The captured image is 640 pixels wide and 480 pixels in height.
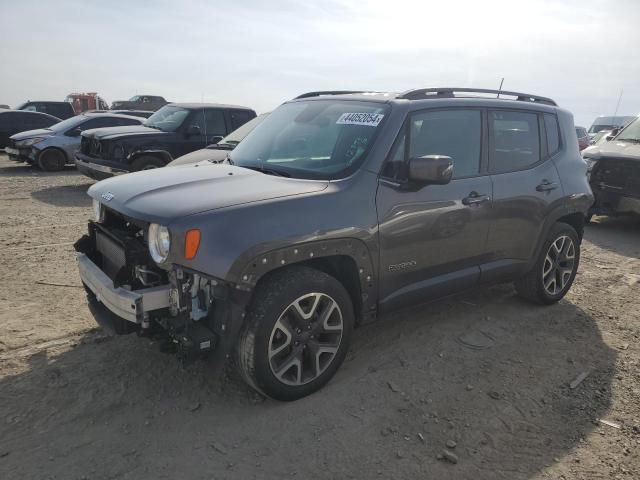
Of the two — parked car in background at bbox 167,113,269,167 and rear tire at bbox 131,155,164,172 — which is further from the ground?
parked car in background at bbox 167,113,269,167

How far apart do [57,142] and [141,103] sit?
1798cm

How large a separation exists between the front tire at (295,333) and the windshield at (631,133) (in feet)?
25.6

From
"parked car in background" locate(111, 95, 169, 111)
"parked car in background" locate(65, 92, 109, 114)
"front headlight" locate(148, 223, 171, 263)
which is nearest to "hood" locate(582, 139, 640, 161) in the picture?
"front headlight" locate(148, 223, 171, 263)

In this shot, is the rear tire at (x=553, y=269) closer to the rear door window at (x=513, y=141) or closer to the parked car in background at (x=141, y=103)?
the rear door window at (x=513, y=141)

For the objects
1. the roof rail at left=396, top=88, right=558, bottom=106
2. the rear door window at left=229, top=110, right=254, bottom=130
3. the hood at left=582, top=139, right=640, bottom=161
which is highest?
the roof rail at left=396, top=88, right=558, bottom=106

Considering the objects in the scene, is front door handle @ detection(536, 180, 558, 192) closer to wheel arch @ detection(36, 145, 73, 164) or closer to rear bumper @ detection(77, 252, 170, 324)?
rear bumper @ detection(77, 252, 170, 324)

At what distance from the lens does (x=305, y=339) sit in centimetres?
313

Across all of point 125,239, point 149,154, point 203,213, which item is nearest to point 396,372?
point 203,213

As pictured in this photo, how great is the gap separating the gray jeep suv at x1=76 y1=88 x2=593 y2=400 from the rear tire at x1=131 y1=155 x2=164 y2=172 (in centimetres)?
568

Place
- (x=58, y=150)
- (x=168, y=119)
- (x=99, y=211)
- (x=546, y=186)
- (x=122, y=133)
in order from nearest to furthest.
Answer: (x=99, y=211) → (x=546, y=186) → (x=122, y=133) → (x=168, y=119) → (x=58, y=150)

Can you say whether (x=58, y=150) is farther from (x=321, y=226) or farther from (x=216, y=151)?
(x=321, y=226)

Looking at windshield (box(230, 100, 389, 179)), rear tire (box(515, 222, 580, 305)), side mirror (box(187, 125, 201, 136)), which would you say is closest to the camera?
windshield (box(230, 100, 389, 179))

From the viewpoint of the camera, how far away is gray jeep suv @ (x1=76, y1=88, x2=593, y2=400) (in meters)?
2.81

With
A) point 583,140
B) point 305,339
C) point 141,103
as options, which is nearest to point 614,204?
point 305,339
